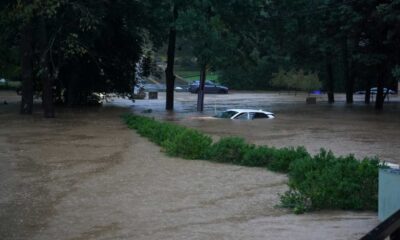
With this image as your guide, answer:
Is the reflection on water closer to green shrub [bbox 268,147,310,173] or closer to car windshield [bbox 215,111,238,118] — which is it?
car windshield [bbox 215,111,238,118]

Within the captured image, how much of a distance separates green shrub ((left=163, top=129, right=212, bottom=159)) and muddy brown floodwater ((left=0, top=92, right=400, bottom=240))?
21.7 inches

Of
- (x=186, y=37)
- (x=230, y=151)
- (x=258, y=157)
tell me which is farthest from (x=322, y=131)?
(x=186, y=37)

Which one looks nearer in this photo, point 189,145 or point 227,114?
point 189,145

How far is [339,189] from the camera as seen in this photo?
1069cm

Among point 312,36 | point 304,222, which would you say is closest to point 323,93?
point 312,36

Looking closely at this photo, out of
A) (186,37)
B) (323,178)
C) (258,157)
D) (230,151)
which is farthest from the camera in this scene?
(186,37)

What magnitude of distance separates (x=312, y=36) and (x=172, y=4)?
12.1 m

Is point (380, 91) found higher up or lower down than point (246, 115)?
higher up

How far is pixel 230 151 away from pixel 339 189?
702cm

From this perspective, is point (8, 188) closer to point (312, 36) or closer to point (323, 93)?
point (312, 36)

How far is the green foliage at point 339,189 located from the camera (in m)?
10.6

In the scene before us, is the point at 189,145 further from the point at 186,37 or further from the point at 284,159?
the point at 186,37

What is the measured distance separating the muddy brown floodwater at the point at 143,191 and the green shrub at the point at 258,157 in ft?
1.36

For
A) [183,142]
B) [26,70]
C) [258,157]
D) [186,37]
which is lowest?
[258,157]
